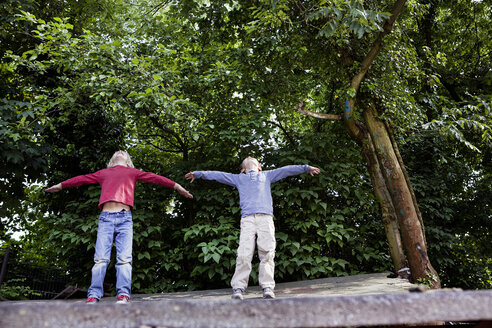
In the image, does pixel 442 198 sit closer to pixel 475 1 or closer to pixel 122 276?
pixel 475 1

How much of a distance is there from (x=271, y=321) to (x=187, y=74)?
743cm

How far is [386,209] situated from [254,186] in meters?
2.70

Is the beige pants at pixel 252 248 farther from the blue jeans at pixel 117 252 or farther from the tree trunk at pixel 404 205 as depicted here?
the tree trunk at pixel 404 205

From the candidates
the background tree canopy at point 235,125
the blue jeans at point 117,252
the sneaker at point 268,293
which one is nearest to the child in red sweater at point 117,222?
the blue jeans at point 117,252

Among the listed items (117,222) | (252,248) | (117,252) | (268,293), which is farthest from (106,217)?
(268,293)

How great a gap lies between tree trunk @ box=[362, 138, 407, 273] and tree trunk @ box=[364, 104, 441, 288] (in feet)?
0.61

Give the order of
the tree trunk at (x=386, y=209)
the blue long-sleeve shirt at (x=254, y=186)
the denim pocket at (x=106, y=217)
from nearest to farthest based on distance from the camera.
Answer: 1. the denim pocket at (x=106, y=217)
2. the blue long-sleeve shirt at (x=254, y=186)
3. the tree trunk at (x=386, y=209)

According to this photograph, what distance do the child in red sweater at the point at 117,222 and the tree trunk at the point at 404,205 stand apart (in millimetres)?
3823

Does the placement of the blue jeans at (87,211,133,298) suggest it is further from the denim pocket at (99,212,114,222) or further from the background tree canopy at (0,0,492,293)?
Result: the background tree canopy at (0,0,492,293)

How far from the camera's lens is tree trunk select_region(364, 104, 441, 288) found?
18.9ft

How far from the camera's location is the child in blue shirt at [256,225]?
4832mm

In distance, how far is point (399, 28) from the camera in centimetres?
705

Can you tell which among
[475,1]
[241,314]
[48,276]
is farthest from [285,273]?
[475,1]

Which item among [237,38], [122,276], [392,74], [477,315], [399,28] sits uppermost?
[237,38]
